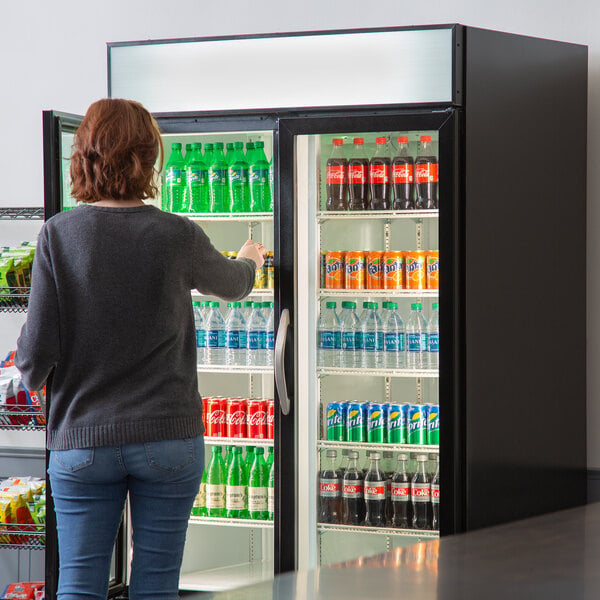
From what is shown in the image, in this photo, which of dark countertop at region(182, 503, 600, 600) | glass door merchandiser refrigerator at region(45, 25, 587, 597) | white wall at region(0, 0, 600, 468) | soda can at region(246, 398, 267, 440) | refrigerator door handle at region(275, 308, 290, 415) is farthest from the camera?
white wall at region(0, 0, 600, 468)

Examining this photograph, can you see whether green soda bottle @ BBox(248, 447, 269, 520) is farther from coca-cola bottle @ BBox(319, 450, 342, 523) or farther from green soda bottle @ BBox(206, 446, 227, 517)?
coca-cola bottle @ BBox(319, 450, 342, 523)

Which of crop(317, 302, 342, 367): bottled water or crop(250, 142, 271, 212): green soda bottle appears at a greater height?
crop(250, 142, 271, 212): green soda bottle

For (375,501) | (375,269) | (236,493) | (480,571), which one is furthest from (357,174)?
(480,571)

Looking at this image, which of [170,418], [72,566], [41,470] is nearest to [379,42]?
[170,418]

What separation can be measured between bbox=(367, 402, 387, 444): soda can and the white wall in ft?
5.41

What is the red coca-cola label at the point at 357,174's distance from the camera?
3.09 meters

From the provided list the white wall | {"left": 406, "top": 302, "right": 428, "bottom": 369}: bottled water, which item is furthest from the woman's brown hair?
the white wall

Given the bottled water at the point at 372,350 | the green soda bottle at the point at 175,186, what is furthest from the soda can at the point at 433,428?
the green soda bottle at the point at 175,186

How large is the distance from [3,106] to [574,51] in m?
2.54

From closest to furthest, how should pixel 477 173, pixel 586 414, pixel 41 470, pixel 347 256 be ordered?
pixel 477 173
pixel 347 256
pixel 586 414
pixel 41 470

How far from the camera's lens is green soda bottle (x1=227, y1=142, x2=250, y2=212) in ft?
10.5

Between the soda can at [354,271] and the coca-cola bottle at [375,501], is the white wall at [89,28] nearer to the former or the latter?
the soda can at [354,271]

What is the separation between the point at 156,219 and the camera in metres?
2.01

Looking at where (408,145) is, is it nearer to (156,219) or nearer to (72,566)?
(156,219)
